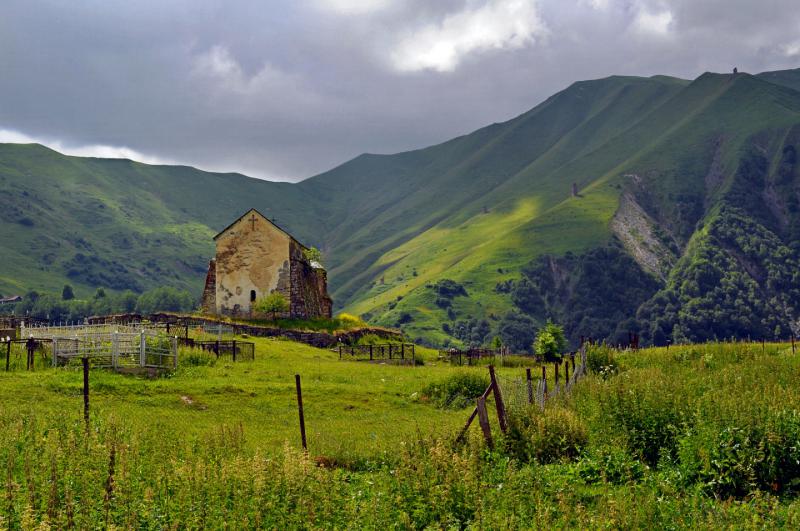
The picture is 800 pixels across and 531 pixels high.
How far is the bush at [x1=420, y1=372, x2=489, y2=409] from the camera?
34625 millimetres

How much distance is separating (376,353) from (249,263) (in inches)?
786

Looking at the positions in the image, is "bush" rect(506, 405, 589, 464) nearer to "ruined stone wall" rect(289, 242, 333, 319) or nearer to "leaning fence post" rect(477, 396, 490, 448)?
"leaning fence post" rect(477, 396, 490, 448)

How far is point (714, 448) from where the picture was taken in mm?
17703

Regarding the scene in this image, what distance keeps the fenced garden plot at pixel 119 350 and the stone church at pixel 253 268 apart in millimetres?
34507

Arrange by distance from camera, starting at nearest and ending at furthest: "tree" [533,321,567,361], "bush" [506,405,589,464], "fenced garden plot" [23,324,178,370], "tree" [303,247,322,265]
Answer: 1. "bush" [506,405,589,464]
2. "fenced garden plot" [23,324,178,370]
3. "tree" [533,321,567,361]
4. "tree" [303,247,322,265]

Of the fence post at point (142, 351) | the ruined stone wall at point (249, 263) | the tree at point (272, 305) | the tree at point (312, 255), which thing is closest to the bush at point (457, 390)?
the fence post at point (142, 351)

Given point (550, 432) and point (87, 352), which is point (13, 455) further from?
point (87, 352)

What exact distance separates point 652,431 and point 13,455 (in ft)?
48.9

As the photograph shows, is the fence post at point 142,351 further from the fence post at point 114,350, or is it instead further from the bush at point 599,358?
the bush at point 599,358

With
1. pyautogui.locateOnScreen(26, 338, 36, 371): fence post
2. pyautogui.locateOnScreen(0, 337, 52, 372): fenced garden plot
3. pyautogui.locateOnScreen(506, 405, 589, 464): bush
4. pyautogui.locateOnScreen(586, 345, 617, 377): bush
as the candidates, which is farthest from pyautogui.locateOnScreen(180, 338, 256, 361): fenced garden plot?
pyautogui.locateOnScreen(506, 405, 589, 464): bush

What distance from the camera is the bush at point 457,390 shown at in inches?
1363

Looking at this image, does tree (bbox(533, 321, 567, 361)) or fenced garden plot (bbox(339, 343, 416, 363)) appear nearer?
fenced garden plot (bbox(339, 343, 416, 363))

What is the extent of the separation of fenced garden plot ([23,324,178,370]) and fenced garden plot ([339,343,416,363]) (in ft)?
61.8

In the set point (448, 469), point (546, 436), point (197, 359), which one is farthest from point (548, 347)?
point (448, 469)
